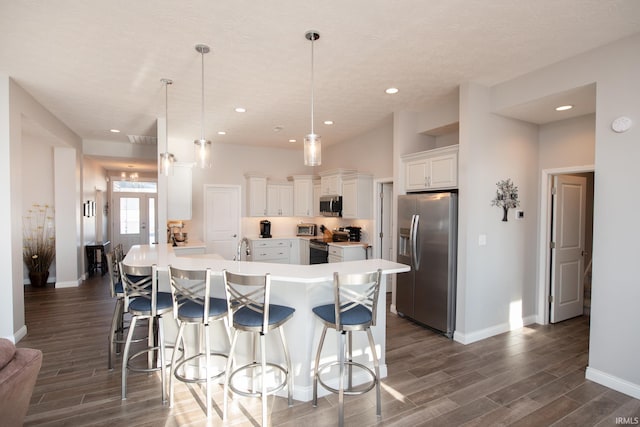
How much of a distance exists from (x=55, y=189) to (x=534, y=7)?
7605mm

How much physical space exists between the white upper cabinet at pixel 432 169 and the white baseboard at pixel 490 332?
5.67ft

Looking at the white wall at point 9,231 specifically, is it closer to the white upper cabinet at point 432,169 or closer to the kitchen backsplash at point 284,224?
the kitchen backsplash at point 284,224

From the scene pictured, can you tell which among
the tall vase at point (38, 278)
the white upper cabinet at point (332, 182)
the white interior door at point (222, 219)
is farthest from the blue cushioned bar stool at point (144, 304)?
the tall vase at point (38, 278)

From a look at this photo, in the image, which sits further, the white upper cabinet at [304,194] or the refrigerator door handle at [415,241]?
the white upper cabinet at [304,194]

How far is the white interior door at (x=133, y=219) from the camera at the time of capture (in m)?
10.1

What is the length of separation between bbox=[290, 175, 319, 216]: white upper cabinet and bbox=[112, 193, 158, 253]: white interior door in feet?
17.7

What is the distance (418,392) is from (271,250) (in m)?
4.73

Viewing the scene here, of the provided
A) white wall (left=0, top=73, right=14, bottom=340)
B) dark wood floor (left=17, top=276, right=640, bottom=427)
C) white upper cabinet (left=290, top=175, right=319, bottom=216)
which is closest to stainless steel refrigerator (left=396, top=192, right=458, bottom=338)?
dark wood floor (left=17, top=276, right=640, bottom=427)

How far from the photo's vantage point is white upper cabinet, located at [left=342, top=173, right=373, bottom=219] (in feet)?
19.0

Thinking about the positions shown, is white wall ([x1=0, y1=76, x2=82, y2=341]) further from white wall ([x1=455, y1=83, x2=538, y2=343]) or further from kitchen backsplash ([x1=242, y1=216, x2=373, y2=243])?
white wall ([x1=455, y1=83, x2=538, y2=343])

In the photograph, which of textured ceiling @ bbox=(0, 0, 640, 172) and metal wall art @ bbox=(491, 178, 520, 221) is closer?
textured ceiling @ bbox=(0, 0, 640, 172)

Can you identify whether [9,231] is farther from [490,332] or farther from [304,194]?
[490,332]

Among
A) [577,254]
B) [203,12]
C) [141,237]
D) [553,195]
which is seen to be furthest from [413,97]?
[141,237]

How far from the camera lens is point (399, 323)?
14.5 feet
